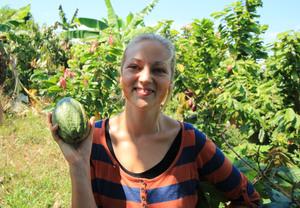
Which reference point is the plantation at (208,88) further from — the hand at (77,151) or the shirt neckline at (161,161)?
the hand at (77,151)

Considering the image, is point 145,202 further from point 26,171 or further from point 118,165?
point 26,171

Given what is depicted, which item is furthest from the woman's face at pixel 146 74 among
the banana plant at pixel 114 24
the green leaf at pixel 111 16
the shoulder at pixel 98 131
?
the green leaf at pixel 111 16

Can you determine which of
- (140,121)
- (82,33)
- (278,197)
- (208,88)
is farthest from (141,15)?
(278,197)

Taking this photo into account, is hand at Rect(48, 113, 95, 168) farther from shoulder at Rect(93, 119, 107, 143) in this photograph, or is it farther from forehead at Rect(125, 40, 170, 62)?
forehead at Rect(125, 40, 170, 62)

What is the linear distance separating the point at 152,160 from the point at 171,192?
164 millimetres

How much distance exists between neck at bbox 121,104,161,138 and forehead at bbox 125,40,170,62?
0.23m

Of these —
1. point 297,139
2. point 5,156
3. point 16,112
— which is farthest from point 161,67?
point 16,112

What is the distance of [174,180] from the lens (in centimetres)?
158

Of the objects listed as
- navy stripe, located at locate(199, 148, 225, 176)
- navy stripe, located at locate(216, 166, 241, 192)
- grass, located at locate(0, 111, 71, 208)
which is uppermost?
navy stripe, located at locate(199, 148, 225, 176)

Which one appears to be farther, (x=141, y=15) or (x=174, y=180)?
(x=141, y=15)

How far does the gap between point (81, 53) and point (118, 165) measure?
3.06 m

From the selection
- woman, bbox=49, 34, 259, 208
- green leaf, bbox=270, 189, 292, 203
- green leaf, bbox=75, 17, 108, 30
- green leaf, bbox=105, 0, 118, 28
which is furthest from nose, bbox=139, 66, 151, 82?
green leaf, bbox=75, 17, 108, 30

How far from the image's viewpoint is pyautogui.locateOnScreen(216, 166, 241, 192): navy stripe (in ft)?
5.19

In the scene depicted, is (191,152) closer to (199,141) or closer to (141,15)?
(199,141)
